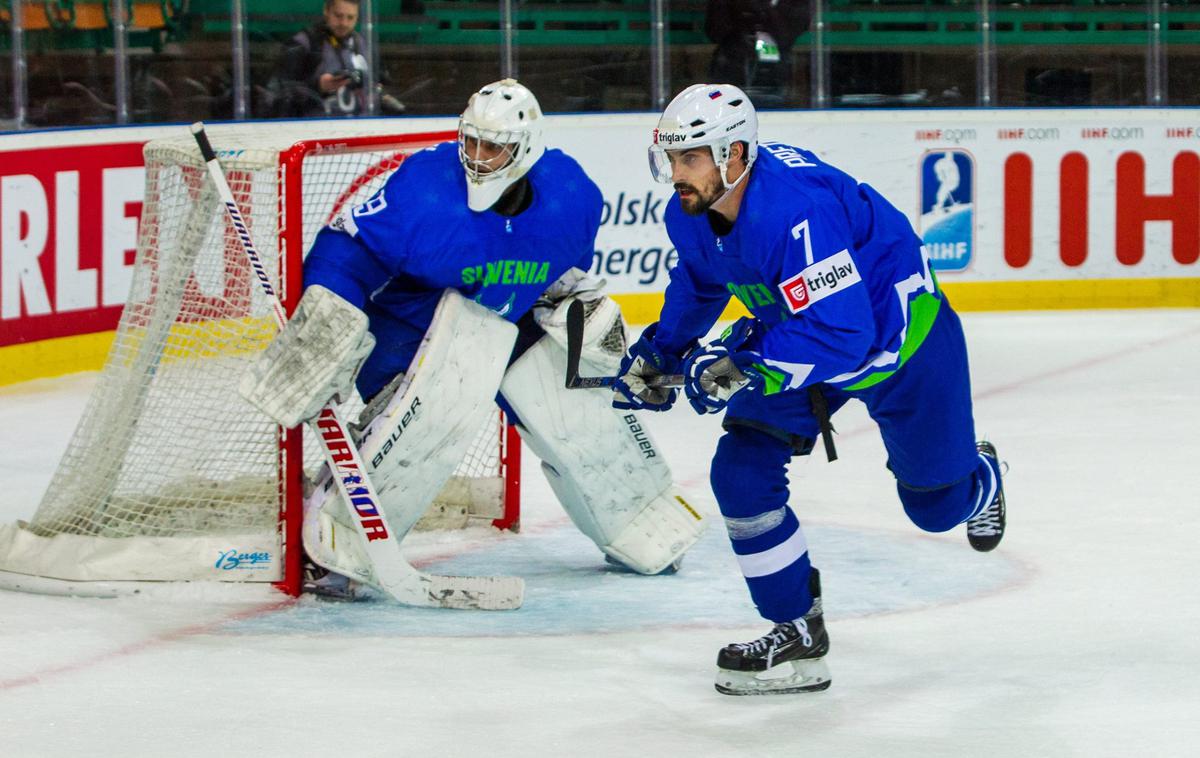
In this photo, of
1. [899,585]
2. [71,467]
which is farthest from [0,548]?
[899,585]

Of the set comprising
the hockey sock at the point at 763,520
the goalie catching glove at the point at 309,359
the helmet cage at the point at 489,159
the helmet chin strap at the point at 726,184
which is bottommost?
the hockey sock at the point at 763,520

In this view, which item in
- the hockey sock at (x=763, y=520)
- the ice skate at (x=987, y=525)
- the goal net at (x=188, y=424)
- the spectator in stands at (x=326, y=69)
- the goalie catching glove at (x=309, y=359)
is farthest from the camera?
the spectator in stands at (x=326, y=69)

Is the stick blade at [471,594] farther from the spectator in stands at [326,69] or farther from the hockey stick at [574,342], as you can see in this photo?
the spectator in stands at [326,69]

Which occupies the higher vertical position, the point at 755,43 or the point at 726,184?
the point at 755,43

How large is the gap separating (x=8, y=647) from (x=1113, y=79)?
6.13 meters

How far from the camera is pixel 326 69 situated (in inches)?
277

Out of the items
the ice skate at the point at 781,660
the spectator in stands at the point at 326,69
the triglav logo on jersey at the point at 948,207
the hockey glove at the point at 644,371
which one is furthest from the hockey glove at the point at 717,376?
the triglav logo on jersey at the point at 948,207

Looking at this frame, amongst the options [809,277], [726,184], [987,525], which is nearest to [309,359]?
[726,184]

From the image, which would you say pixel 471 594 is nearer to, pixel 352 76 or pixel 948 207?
pixel 352 76

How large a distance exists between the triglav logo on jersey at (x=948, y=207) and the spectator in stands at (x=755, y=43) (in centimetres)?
71

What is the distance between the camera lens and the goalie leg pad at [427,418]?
3.39m

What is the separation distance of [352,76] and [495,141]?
3.97 metres

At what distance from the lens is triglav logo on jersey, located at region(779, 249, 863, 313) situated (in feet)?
8.52

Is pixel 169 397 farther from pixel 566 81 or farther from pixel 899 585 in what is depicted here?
pixel 566 81
